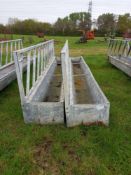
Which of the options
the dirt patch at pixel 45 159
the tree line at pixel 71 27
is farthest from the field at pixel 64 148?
the tree line at pixel 71 27

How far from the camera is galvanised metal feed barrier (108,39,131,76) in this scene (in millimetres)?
6562

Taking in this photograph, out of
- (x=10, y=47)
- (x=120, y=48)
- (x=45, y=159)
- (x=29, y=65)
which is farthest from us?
(x=120, y=48)

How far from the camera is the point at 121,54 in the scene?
786 cm

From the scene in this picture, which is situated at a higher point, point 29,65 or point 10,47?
point 10,47

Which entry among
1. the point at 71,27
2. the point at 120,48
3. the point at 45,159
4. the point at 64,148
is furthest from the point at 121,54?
the point at 71,27

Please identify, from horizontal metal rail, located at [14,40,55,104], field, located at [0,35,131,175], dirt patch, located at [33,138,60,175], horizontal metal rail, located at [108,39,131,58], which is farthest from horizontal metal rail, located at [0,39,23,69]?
dirt patch, located at [33,138,60,175]

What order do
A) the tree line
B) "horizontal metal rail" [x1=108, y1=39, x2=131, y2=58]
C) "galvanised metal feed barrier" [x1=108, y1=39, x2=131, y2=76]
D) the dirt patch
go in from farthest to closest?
the tree line
"horizontal metal rail" [x1=108, y1=39, x2=131, y2=58]
"galvanised metal feed barrier" [x1=108, y1=39, x2=131, y2=76]
the dirt patch

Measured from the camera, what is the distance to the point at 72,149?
272cm

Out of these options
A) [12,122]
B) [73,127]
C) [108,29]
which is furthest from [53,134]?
[108,29]

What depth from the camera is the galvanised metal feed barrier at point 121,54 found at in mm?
6562

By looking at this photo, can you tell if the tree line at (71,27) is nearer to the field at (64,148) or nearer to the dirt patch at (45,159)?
the field at (64,148)

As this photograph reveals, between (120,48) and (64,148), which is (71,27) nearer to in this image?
(120,48)

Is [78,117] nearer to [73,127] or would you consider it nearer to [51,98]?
[73,127]

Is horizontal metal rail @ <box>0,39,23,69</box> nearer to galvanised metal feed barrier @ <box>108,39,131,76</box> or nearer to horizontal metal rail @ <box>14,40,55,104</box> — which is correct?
horizontal metal rail @ <box>14,40,55,104</box>
